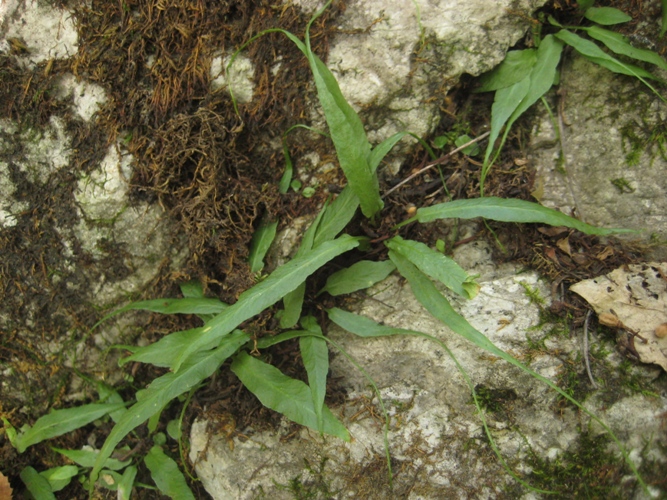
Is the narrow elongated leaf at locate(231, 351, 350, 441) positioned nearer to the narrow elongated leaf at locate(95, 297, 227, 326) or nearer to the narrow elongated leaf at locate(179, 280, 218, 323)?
the narrow elongated leaf at locate(95, 297, 227, 326)

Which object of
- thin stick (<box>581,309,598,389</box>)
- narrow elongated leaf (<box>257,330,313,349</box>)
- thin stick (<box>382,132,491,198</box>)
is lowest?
thin stick (<box>581,309,598,389</box>)

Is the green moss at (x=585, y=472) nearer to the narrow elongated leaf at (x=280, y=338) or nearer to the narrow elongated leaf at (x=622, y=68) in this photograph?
the narrow elongated leaf at (x=280, y=338)

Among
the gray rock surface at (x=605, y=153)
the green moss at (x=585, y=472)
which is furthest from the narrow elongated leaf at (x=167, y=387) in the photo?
the gray rock surface at (x=605, y=153)

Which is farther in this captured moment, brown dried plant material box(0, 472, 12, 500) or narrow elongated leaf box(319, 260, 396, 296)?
brown dried plant material box(0, 472, 12, 500)

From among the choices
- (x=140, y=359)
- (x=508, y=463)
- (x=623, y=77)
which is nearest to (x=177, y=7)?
(x=140, y=359)

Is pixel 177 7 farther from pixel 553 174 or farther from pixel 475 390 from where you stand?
pixel 475 390

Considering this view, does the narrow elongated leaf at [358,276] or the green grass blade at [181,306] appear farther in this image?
the green grass blade at [181,306]

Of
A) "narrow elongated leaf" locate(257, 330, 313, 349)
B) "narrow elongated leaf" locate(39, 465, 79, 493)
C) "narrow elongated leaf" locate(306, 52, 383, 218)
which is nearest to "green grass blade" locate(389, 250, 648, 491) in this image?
"narrow elongated leaf" locate(306, 52, 383, 218)
